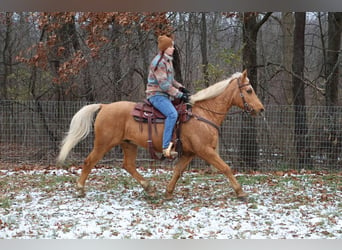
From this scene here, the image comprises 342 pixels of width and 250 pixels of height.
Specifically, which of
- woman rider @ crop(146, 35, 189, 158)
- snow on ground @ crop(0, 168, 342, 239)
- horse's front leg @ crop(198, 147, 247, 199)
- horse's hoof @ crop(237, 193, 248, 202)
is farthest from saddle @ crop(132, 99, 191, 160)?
horse's hoof @ crop(237, 193, 248, 202)

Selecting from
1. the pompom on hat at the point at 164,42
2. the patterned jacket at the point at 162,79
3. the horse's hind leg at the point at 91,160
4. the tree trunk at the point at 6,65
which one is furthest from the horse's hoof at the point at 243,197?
the tree trunk at the point at 6,65

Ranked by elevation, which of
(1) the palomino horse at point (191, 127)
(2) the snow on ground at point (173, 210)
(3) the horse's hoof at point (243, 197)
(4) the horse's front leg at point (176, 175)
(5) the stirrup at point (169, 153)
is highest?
(1) the palomino horse at point (191, 127)

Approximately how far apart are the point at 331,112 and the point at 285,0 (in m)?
8.01

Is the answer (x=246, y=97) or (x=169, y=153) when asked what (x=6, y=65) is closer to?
(x=169, y=153)

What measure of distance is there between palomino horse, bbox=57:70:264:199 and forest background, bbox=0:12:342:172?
3260mm

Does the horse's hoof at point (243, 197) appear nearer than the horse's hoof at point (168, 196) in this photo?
Yes

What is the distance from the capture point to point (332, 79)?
1095cm

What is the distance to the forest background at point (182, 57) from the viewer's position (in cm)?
938

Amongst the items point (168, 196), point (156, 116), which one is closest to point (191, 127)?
point (156, 116)

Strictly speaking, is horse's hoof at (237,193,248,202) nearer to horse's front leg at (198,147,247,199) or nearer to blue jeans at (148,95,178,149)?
horse's front leg at (198,147,247,199)

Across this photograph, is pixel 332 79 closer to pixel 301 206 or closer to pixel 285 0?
pixel 301 206

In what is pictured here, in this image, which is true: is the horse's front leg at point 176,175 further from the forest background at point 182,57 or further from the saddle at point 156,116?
the forest background at point 182,57

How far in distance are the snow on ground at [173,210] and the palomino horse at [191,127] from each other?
0.46m

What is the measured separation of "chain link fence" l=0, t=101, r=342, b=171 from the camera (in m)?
9.27
